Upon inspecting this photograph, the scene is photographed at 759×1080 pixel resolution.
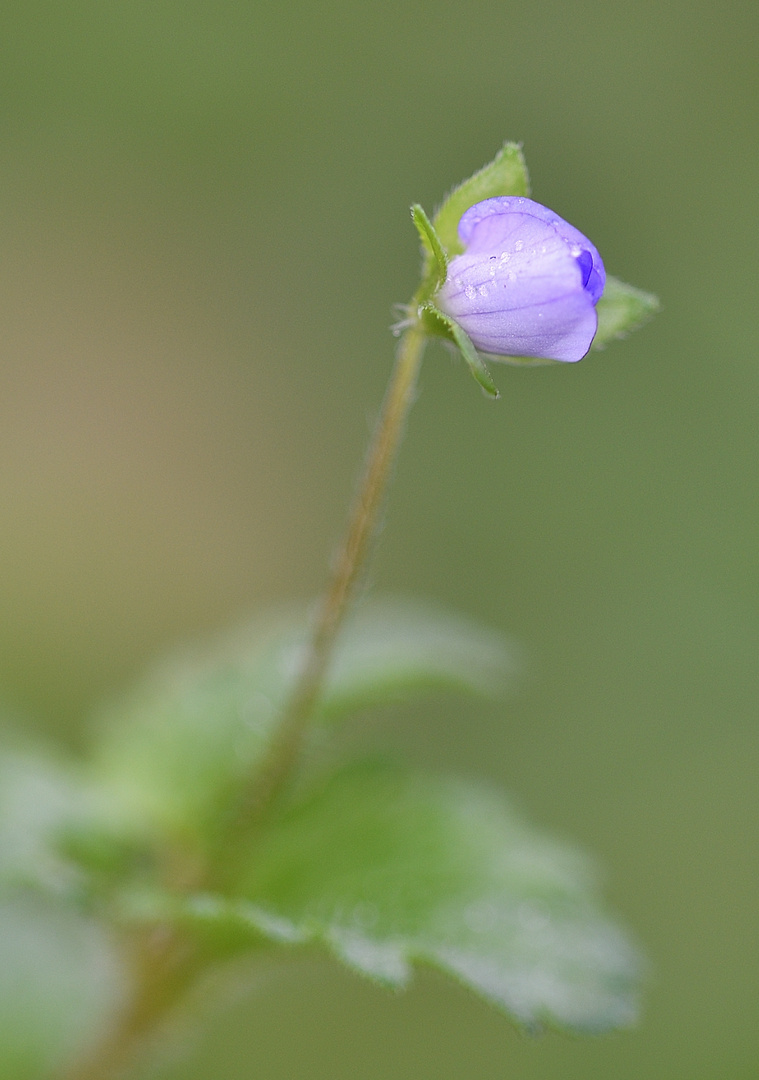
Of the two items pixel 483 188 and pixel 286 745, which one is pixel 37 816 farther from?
pixel 483 188

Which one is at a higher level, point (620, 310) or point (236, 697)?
point (620, 310)

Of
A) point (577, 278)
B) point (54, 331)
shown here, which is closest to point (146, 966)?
point (577, 278)

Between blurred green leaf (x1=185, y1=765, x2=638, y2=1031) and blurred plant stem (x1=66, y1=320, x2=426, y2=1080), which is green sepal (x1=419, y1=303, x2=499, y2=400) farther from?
blurred green leaf (x1=185, y1=765, x2=638, y2=1031)

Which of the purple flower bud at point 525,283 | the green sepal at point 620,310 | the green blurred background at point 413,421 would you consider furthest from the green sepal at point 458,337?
the green blurred background at point 413,421

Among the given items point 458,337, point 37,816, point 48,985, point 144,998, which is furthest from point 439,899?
point 48,985

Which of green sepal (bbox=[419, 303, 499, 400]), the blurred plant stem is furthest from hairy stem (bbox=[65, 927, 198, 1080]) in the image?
green sepal (bbox=[419, 303, 499, 400])
